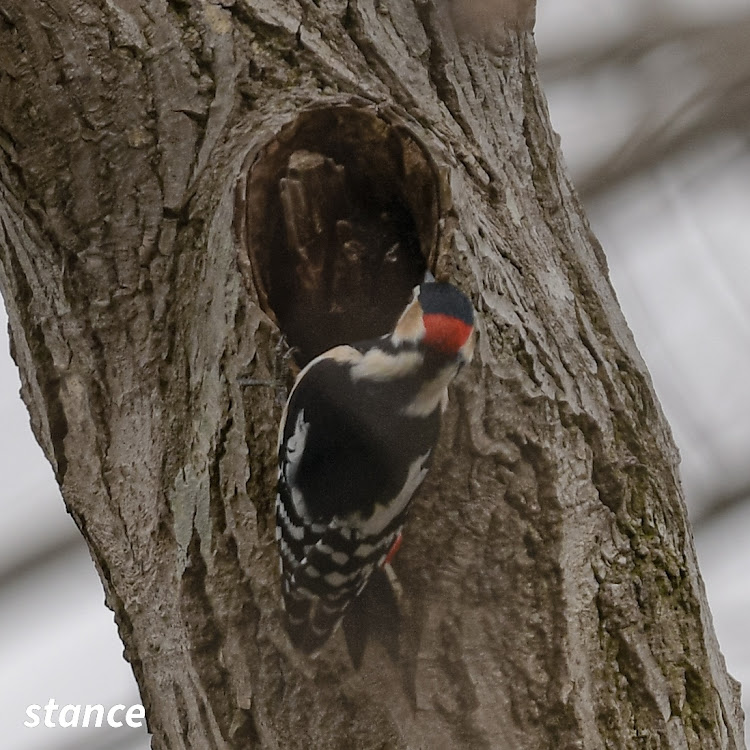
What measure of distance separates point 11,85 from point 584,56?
1.29m

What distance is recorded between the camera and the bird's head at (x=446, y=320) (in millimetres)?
1766

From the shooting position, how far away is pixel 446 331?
178cm

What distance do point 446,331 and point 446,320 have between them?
0.02m

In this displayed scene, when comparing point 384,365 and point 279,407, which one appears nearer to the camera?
point 279,407

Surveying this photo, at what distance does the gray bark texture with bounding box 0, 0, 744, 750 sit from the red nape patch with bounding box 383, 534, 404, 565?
0.02 meters

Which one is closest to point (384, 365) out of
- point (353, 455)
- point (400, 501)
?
point (353, 455)

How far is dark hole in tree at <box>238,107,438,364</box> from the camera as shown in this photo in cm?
183

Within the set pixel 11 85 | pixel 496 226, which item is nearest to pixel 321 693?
pixel 496 226

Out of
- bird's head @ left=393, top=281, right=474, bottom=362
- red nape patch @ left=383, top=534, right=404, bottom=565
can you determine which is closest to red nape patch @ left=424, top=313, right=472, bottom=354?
bird's head @ left=393, top=281, right=474, bottom=362

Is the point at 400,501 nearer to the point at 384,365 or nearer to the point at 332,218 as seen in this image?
the point at 384,365

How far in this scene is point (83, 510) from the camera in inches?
76.8

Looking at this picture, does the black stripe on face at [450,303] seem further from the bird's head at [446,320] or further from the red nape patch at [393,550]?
the red nape patch at [393,550]

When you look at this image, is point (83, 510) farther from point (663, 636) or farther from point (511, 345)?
point (663, 636)

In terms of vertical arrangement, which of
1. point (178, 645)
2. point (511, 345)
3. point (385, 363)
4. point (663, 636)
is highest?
point (385, 363)
